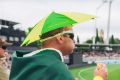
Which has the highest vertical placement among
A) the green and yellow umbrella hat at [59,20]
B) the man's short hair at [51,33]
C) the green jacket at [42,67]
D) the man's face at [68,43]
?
the green and yellow umbrella hat at [59,20]

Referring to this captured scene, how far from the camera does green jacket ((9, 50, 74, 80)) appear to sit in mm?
3598

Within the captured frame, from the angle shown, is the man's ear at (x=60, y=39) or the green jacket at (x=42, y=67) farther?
the man's ear at (x=60, y=39)

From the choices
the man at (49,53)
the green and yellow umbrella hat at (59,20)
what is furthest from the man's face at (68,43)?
the green and yellow umbrella hat at (59,20)

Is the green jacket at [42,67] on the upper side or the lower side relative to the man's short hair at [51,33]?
lower

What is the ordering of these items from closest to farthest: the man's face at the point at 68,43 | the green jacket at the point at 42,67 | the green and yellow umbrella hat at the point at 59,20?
the green jacket at the point at 42,67 → the green and yellow umbrella hat at the point at 59,20 → the man's face at the point at 68,43

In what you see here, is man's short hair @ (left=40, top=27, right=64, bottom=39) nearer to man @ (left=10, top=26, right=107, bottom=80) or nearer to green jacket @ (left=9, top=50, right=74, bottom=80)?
man @ (left=10, top=26, right=107, bottom=80)

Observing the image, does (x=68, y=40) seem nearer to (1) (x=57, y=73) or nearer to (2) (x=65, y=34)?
(2) (x=65, y=34)

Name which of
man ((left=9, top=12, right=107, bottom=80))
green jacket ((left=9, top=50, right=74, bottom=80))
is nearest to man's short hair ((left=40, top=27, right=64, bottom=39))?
man ((left=9, top=12, right=107, bottom=80))

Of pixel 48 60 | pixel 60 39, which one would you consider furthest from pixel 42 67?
pixel 60 39

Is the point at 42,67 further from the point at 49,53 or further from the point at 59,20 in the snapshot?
the point at 59,20

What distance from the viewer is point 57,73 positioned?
3580mm

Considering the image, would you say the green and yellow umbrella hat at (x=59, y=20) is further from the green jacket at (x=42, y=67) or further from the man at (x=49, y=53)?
the green jacket at (x=42, y=67)

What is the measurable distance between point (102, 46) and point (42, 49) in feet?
263

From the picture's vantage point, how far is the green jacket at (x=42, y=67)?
3598mm
